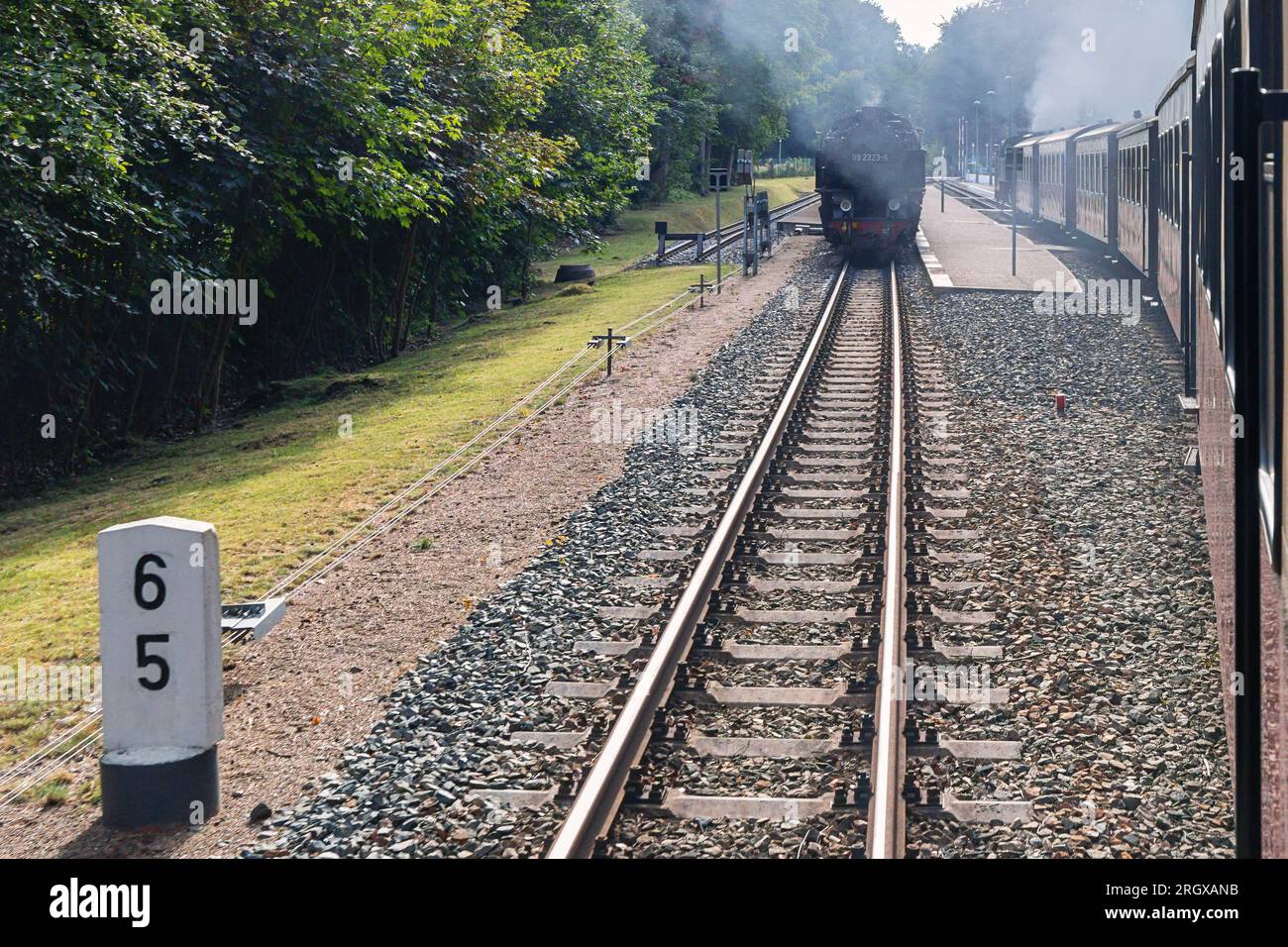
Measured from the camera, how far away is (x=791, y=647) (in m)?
7.34

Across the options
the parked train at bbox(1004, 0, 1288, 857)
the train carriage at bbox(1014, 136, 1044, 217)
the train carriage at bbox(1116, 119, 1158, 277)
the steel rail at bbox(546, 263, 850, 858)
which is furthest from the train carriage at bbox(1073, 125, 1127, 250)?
the steel rail at bbox(546, 263, 850, 858)

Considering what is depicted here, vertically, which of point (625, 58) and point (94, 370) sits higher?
point (625, 58)

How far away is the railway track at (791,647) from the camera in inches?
218

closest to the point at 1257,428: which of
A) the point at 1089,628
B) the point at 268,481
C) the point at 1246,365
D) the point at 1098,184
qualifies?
the point at 1246,365

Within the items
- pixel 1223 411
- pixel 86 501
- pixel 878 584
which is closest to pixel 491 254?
pixel 86 501

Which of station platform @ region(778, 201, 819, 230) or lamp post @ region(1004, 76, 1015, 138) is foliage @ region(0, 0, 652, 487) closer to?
station platform @ region(778, 201, 819, 230)

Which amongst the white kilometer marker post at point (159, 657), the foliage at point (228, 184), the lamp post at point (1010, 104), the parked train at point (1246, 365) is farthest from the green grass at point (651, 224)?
the white kilometer marker post at point (159, 657)

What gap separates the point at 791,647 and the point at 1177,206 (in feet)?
29.0

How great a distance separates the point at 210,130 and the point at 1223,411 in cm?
1276

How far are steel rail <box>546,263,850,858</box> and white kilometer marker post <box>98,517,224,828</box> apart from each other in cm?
167

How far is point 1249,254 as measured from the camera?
2.89m

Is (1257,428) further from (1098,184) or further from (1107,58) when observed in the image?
(1107,58)

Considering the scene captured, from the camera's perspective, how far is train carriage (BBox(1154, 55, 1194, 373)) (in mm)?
12344

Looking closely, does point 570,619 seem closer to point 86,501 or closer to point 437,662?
point 437,662
